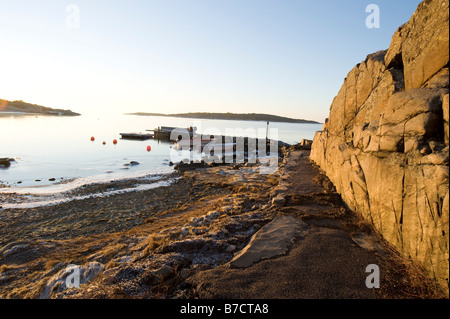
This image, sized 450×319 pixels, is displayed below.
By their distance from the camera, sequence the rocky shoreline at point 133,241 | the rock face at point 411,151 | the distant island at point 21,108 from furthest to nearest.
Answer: the distant island at point 21,108
the rocky shoreline at point 133,241
the rock face at point 411,151

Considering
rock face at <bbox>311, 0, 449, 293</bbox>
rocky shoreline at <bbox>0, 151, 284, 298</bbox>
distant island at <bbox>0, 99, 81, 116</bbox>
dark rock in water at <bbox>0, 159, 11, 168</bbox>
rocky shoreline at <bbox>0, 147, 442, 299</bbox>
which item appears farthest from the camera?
distant island at <bbox>0, 99, 81, 116</bbox>

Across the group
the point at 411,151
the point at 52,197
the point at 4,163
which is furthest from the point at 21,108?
the point at 411,151

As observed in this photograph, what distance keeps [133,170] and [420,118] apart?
2418 cm

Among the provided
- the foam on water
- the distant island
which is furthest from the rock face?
the distant island

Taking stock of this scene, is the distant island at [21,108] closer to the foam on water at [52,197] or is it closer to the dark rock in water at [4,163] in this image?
the dark rock in water at [4,163]

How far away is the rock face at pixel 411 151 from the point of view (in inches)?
164

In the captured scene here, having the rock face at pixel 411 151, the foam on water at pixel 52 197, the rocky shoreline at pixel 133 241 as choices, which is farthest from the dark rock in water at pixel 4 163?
the rock face at pixel 411 151

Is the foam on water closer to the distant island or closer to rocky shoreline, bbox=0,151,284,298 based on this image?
rocky shoreline, bbox=0,151,284,298

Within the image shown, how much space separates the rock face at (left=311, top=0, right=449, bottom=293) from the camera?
4168 millimetres

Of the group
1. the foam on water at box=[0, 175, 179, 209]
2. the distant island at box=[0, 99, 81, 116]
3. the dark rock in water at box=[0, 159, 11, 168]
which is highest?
the distant island at box=[0, 99, 81, 116]

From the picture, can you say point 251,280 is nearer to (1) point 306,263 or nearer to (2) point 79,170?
(1) point 306,263

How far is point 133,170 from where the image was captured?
24609 millimetres

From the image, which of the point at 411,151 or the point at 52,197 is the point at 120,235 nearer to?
the point at 411,151
